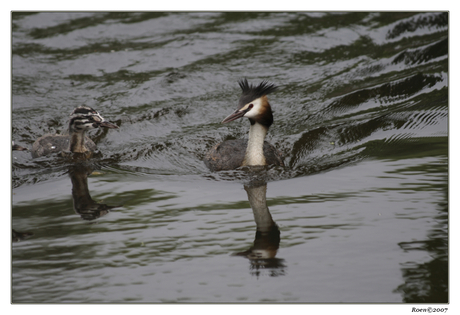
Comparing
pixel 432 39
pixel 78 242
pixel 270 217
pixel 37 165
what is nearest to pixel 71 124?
→ pixel 37 165

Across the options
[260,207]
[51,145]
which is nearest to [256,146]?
[260,207]

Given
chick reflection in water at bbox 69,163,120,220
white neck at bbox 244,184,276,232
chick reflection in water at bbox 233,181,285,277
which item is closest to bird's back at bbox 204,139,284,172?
white neck at bbox 244,184,276,232

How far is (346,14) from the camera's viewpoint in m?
15.2

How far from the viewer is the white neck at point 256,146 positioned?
825 cm

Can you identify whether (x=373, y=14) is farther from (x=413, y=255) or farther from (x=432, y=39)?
(x=413, y=255)

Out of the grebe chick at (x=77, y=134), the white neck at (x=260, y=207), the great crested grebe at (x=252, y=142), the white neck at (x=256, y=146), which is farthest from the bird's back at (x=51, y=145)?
the white neck at (x=260, y=207)

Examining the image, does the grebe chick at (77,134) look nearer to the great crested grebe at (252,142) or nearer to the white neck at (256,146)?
the great crested grebe at (252,142)

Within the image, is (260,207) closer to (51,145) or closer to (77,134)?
(77,134)

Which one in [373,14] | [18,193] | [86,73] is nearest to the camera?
[18,193]

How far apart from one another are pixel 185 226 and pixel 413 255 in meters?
2.52

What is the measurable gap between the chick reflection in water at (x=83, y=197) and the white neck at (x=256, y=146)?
7.97 feet

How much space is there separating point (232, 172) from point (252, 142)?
56 cm

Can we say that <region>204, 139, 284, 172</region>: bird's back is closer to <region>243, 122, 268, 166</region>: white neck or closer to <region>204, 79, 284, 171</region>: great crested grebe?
<region>204, 79, 284, 171</region>: great crested grebe

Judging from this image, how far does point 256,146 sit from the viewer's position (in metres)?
8.34
